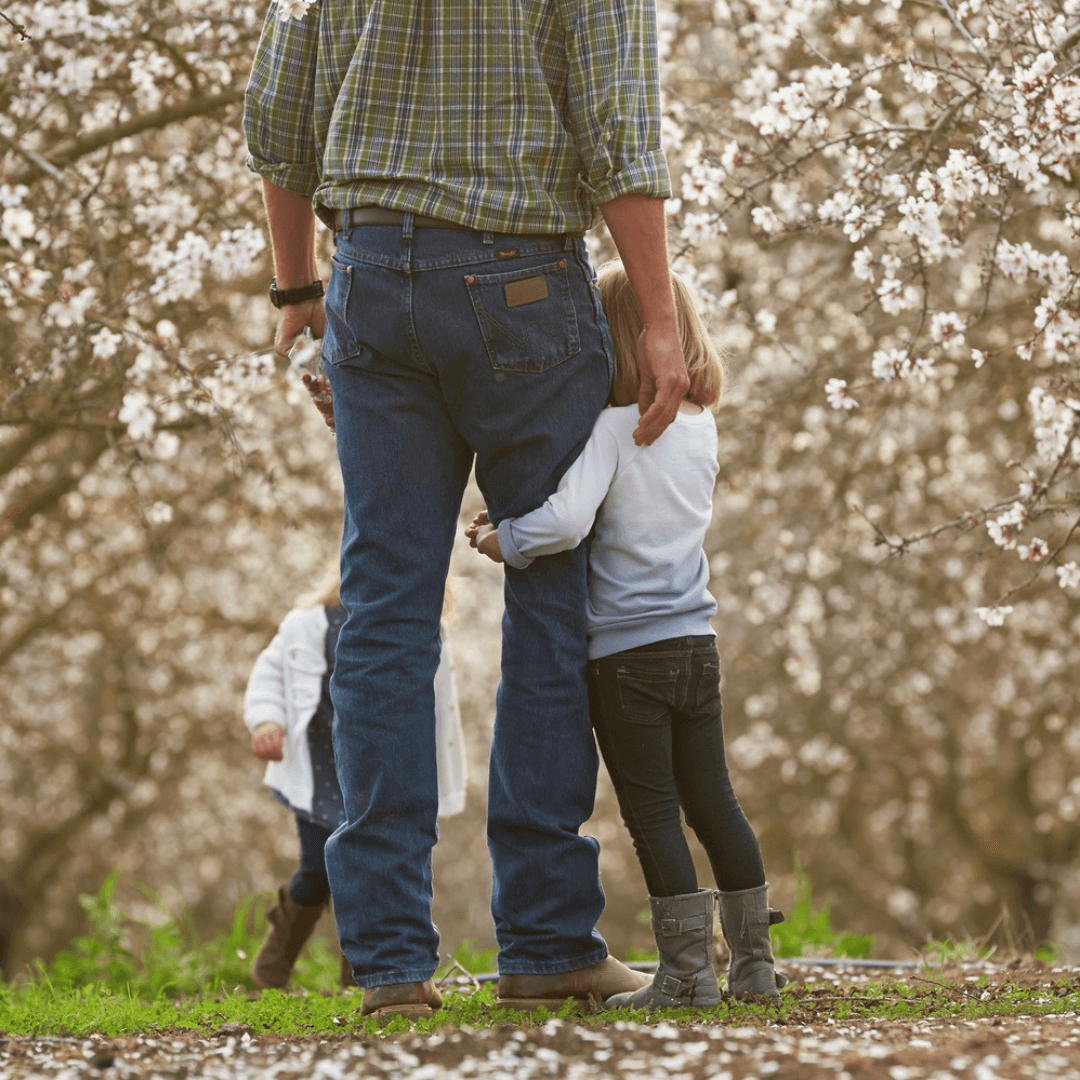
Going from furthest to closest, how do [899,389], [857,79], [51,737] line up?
[51,737]
[899,389]
[857,79]

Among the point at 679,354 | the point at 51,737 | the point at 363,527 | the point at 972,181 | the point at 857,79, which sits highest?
the point at 857,79

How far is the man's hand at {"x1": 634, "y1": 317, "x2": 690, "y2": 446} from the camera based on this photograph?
2.16 meters

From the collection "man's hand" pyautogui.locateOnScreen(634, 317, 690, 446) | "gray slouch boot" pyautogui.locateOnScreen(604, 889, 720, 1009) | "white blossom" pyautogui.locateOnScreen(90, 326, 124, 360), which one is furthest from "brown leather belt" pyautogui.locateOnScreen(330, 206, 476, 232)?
"white blossom" pyautogui.locateOnScreen(90, 326, 124, 360)

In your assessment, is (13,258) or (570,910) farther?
(13,258)

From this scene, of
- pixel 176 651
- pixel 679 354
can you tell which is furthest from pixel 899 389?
pixel 176 651

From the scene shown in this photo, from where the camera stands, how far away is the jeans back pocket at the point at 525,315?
6.96 ft

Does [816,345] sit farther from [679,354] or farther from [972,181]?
[679,354]

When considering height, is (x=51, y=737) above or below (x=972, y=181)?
below

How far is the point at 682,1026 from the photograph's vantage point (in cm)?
206

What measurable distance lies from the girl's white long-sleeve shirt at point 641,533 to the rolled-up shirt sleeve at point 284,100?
0.70 meters

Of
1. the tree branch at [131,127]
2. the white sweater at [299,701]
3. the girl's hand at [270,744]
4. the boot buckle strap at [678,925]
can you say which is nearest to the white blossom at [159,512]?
the white sweater at [299,701]

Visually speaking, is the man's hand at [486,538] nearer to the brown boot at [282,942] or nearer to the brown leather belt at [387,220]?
the brown leather belt at [387,220]

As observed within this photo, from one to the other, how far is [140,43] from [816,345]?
349cm

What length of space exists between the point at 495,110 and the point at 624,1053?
143cm
